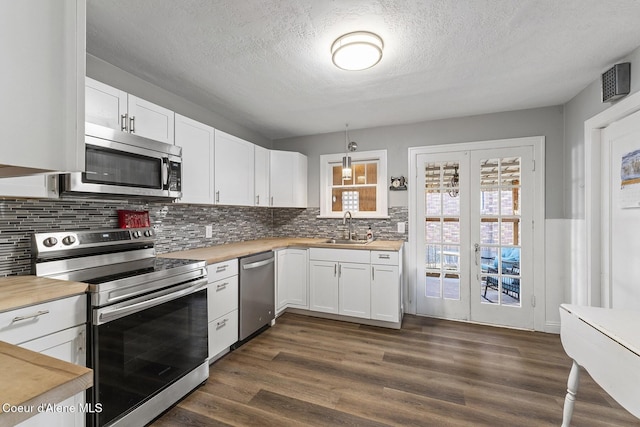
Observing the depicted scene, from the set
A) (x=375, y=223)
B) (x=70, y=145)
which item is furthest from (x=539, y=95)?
(x=70, y=145)

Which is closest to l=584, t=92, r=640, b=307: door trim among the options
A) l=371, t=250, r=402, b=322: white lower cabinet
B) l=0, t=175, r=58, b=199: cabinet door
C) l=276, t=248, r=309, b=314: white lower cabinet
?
l=371, t=250, r=402, b=322: white lower cabinet

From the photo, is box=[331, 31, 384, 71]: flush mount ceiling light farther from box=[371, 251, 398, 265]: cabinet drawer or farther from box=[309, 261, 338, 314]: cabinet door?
box=[309, 261, 338, 314]: cabinet door

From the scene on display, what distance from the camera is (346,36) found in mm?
1820

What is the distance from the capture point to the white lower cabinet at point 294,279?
3476 millimetres

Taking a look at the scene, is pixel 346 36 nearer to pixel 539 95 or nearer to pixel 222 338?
pixel 539 95

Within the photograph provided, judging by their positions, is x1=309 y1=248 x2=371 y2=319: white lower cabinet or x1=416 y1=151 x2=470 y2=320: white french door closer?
x1=309 y1=248 x2=371 y2=319: white lower cabinet

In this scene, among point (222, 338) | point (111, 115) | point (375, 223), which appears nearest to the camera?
point (111, 115)

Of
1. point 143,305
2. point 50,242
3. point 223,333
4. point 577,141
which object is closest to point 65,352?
point 143,305

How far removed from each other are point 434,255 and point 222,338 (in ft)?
8.28

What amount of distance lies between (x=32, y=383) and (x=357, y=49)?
81.0 inches

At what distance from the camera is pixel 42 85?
0.47m

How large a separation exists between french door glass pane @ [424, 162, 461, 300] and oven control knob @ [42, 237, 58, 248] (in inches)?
135

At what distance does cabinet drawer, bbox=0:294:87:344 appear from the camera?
118 centimetres

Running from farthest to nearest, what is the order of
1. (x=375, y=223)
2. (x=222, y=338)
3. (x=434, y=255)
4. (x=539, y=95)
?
1. (x=375, y=223)
2. (x=434, y=255)
3. (x=539, y=95)
4. (x=222, y=338)
